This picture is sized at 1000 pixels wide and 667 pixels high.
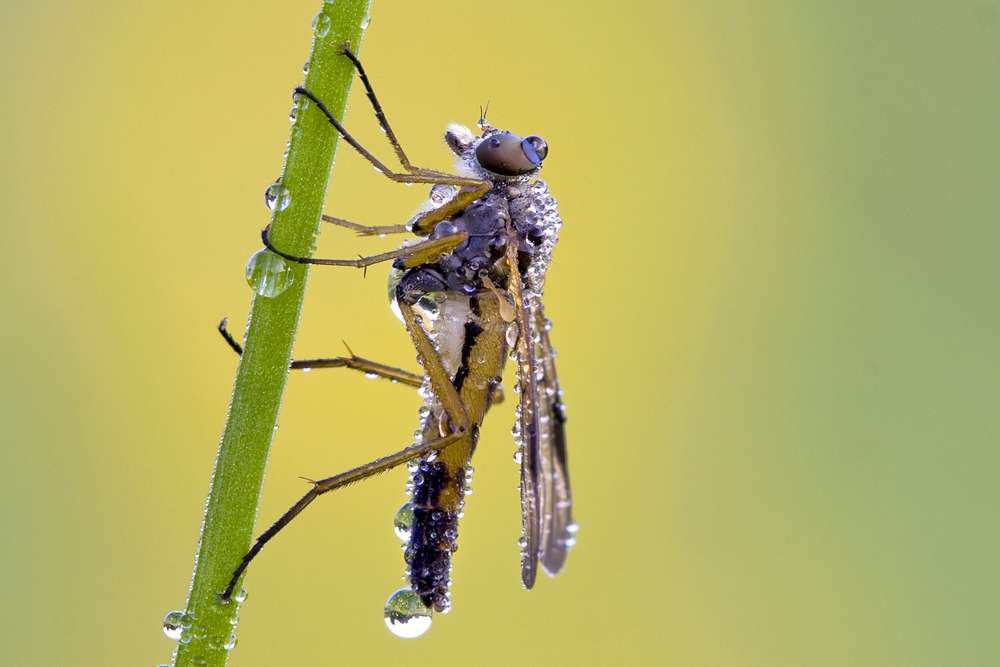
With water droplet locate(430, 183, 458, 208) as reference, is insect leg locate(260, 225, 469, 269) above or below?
below

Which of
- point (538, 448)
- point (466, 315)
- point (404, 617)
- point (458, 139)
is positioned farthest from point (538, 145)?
point (404, 617)

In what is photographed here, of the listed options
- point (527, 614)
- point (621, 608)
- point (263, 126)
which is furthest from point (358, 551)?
point (263, 126)

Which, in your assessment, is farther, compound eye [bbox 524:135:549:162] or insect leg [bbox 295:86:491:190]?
compound eye [bbox 524:135:549:162]

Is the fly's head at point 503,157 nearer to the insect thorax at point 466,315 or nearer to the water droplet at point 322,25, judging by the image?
the insect thorax at point 466,315

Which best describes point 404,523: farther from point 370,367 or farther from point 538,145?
point 538,145

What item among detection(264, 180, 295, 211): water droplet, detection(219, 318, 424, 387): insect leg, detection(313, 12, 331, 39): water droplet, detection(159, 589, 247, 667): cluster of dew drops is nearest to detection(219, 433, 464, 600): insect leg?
detection(219, 318, 424, 387): insect leg

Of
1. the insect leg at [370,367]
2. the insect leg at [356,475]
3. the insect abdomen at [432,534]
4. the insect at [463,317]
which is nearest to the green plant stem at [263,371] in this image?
the insect leg at [356,475]

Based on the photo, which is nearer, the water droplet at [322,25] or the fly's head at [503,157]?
the water droplet at [322,25]

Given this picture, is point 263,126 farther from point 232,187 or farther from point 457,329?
point 457,329

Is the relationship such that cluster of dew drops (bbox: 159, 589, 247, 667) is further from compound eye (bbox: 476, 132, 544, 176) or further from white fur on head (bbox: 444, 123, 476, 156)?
white fur on head (bbox: 444, 123, 476, 156)
